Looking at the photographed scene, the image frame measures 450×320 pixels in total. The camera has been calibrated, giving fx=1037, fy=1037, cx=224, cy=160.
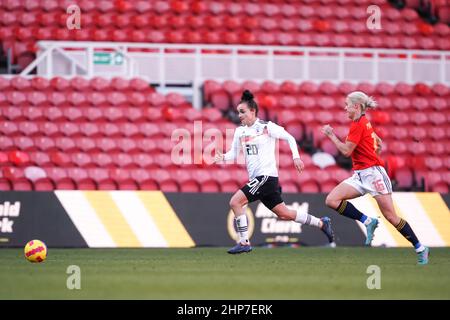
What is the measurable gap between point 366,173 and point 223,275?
282 cm

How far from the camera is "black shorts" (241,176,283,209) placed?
14.0 m

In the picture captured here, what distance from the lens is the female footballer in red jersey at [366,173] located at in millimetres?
12797

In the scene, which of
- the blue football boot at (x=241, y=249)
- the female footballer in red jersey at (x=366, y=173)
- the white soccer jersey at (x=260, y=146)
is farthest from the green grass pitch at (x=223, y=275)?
the white soccer jersey at (x=260, y=146)

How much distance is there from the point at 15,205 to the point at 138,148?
332 centimetres

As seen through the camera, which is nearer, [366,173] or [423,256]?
[423,256]

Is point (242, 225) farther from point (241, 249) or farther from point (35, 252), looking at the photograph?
point (35, 252)

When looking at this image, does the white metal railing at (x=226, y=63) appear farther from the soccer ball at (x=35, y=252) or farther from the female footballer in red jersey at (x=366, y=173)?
the soccer ball at (x=35, y=252)

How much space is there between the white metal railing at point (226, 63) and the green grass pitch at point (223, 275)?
7.28 metres

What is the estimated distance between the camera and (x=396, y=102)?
2250 centimetres

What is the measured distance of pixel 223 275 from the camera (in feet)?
36.6

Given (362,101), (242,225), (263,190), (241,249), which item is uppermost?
(362,101)

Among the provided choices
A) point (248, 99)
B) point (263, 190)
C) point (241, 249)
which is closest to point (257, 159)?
point (263, 190)

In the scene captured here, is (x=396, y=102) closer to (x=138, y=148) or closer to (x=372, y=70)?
(x=372, y=70)
